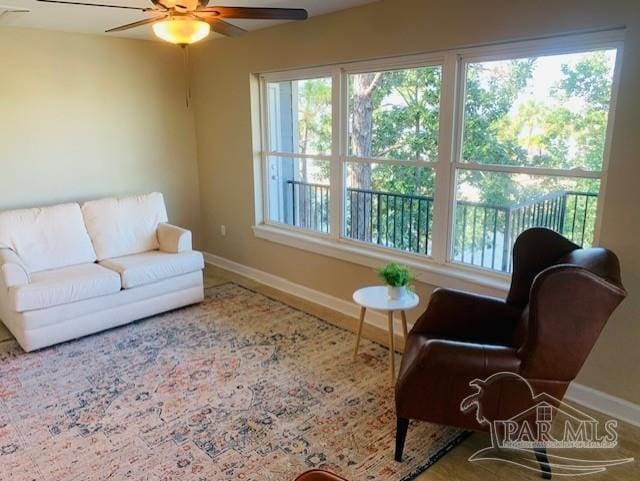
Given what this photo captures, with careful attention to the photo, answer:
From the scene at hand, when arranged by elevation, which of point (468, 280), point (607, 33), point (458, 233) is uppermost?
point (607, 33)

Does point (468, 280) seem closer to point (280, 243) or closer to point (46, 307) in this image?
point (280, 243)

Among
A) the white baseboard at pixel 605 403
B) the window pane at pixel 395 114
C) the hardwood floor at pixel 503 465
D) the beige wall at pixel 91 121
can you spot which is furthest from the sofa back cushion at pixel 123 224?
the white baseboard at pixel 605 403

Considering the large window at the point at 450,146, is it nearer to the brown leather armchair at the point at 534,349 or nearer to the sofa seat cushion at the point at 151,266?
the brown leather armchair at the point at 534,349

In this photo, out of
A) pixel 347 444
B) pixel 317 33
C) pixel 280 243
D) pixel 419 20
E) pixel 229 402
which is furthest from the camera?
pixel 280 243

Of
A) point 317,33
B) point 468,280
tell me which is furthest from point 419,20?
point 468,280

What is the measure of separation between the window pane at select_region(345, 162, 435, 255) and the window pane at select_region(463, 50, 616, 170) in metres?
0.50

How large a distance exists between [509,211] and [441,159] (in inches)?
22.6

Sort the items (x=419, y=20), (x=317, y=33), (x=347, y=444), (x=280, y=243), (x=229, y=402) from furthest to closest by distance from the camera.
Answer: (x=280, y=243) < (x=317, y=33) < (x=419, y=20) < (x=229, y=402) < (x=347, y=444)

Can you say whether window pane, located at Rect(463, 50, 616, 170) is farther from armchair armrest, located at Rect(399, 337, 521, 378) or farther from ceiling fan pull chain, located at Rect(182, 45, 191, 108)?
ceiling fan pull chain, located at Rect(182, 45, 191, 108)

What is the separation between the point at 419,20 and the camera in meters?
3.23

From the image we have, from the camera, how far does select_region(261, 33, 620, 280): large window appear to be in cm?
274

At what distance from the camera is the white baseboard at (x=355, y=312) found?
265 cm

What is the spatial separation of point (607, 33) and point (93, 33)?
4196 millimetres

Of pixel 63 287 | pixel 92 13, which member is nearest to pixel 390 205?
pixel 63 287
